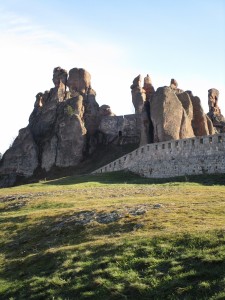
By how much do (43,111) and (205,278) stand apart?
3471 inches

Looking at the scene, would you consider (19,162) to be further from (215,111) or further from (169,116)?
(215,111)

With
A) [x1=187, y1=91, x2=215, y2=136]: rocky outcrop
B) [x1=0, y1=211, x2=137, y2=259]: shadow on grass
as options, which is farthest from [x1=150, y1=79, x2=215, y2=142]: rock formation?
[x1=0, y1=211, x2=137, y2=259]: shadow on grass

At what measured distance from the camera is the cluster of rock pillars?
83.1m

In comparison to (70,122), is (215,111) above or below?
above

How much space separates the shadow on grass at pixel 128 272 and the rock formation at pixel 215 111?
73.3 m

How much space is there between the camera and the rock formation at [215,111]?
92688mm

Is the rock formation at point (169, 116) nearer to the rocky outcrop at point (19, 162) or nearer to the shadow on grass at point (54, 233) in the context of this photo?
the rocky outcrop at point (19, 162)

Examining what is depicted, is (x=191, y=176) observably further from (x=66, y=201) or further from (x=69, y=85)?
(x=69, y=85)

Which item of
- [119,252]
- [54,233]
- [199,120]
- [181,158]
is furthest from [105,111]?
[119,252]

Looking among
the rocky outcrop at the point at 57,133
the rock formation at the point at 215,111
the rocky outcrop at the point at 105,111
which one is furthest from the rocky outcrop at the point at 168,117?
the rocky outcrop at the point at 105,111

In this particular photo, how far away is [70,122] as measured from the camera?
93.7 m

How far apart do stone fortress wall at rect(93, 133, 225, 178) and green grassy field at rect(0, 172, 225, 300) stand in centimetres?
2245

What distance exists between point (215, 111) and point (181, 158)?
1500 inches

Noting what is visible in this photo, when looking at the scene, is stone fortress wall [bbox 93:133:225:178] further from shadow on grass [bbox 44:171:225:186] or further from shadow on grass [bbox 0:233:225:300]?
shadow on grass [bbox 0:233:225:300]
